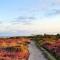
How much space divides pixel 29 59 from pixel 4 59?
5.13 m

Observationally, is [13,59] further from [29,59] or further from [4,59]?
[29,59]

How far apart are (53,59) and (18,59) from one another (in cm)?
463

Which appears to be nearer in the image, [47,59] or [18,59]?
[18,59]

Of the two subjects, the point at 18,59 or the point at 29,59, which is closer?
the point at 18,59

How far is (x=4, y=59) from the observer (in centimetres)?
3056

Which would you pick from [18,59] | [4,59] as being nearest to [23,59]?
[18,59]

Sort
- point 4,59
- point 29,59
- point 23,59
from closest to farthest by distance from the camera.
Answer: point 4,59, point 23,59, point 29,59

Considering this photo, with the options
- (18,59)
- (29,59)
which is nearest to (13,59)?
(18,59)

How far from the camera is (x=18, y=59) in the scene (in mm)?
32156

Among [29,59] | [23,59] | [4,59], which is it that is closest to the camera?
[4,59]

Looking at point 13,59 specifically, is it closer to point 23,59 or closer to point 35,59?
point 23,59

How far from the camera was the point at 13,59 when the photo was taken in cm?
3138

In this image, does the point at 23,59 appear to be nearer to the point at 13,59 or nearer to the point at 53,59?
the point at 13,59

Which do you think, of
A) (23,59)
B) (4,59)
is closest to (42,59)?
(23,59)
